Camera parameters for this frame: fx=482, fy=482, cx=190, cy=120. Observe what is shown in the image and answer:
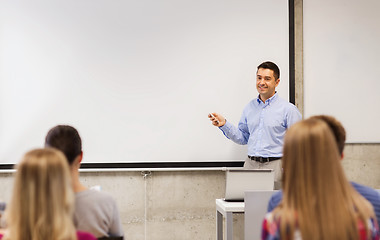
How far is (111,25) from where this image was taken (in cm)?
442

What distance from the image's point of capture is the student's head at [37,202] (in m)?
1.52

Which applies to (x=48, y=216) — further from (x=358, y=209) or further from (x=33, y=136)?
(x=33, y=136)

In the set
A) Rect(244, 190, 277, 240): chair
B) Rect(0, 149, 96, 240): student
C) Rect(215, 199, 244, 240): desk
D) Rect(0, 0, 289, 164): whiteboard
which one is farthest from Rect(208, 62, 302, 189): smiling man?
Rect(0, 149, 96, 240): student

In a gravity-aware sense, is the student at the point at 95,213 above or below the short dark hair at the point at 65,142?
below

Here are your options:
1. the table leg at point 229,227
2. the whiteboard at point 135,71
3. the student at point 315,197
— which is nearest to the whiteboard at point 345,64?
the whiteboard at point 135,71

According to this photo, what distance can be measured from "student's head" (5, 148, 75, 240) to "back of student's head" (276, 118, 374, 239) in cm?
71

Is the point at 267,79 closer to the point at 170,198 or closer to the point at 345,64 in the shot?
the point at 345,64

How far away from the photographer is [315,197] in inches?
60.1

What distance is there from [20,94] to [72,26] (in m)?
0.77

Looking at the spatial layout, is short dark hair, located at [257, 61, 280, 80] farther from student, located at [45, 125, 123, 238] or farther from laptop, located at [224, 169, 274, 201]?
student, located at [45, 125, 123, 238]

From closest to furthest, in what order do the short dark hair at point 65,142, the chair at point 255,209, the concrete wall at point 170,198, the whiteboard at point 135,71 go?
the short dark hair at point 65,142, the chair at point 255,209, the whiteboard at point 135,71, the concrete wall at point 170,198

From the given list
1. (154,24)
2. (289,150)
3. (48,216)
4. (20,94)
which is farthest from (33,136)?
(289,150)

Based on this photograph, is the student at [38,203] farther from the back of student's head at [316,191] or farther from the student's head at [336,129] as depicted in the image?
the student's head at [336,129]

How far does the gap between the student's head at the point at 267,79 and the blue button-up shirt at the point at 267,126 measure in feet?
0.20
